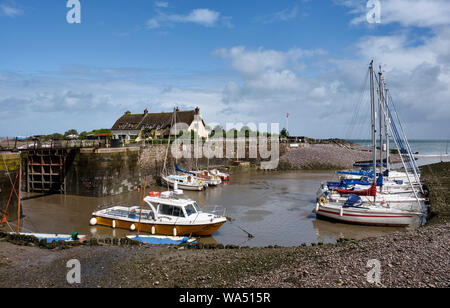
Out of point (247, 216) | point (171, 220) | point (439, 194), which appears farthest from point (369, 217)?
point (171, 220)

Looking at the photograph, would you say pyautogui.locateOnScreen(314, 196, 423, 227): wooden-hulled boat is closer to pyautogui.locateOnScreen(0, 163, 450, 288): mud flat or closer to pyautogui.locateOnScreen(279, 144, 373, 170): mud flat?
pyautogui.locateOnScreen(0, 163, 450, 288): mud flat

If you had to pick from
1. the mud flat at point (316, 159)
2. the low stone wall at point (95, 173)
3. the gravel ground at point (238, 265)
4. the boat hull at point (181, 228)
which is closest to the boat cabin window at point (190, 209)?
the boat hull at point (181, 228)

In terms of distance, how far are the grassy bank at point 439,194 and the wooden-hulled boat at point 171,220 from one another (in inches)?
471

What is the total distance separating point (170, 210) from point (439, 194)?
20.7 m

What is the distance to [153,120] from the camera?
179ft

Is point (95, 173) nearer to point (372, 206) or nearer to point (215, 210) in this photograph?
point (215, 210)

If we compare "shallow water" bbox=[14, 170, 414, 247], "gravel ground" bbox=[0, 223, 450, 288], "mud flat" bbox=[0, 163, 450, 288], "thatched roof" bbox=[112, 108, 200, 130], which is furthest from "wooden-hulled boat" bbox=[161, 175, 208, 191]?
"thatched roof" bbox=[112, 108, 200, 130]

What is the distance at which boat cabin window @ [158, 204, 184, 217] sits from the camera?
16.4m

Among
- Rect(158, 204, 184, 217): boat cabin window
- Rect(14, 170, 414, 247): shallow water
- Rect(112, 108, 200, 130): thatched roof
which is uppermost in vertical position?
Rect(112, 108, 200, 130): thatched roof

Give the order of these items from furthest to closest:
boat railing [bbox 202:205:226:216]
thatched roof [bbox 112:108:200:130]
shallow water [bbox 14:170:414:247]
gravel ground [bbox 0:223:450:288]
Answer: thatched roof [bbox 112:108:200:130] → boat railing [bbox 202:205:226:216] → shallow water [bbox 14:170:414:247] → gravel ground [bbox 0:223:450:288]

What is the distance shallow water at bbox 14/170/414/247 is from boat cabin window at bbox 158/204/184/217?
2.01 metres

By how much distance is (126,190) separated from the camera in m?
29.2
